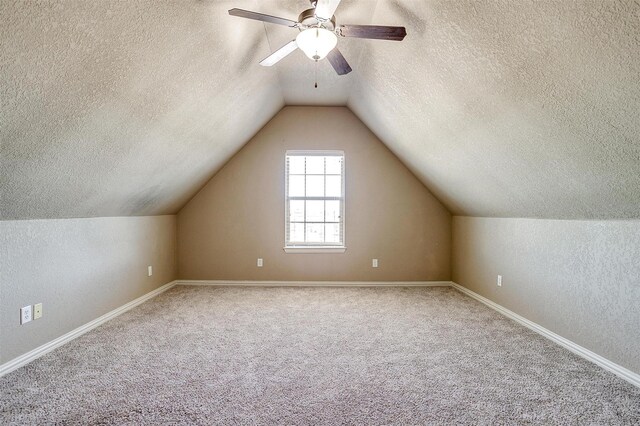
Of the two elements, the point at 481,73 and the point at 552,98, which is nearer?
the point at 552,98

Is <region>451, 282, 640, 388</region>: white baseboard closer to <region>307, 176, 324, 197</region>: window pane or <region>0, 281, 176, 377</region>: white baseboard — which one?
<region>307, 176, 324, 197</region>: window pane

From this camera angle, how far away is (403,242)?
15.7 feet

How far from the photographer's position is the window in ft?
16.0

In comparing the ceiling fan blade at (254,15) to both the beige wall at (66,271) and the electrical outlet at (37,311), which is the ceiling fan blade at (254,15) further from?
the electrical outlet at (37,311)

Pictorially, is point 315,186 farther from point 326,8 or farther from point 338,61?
point 326,8

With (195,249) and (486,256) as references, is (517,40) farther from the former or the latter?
(195,249)

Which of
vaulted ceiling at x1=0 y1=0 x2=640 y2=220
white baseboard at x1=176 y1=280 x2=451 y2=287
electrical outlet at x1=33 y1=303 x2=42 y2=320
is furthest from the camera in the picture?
white baseboard at x1=176 y1=280 x2=451 y2=287

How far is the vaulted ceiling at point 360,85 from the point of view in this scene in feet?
4.97

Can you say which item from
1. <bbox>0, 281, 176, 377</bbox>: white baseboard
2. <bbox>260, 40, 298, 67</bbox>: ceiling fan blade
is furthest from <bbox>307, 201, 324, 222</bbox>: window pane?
<bbox>260, 40, 298, 67</bbox>: ceiling fan blade

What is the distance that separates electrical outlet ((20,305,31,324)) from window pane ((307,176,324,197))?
3.27m

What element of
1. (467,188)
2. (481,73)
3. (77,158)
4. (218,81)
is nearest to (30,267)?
(77,158)

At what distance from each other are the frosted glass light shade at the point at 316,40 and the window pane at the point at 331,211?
2992 millimetres

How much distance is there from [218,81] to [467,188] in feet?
8.88

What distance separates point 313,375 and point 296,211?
2920mm
